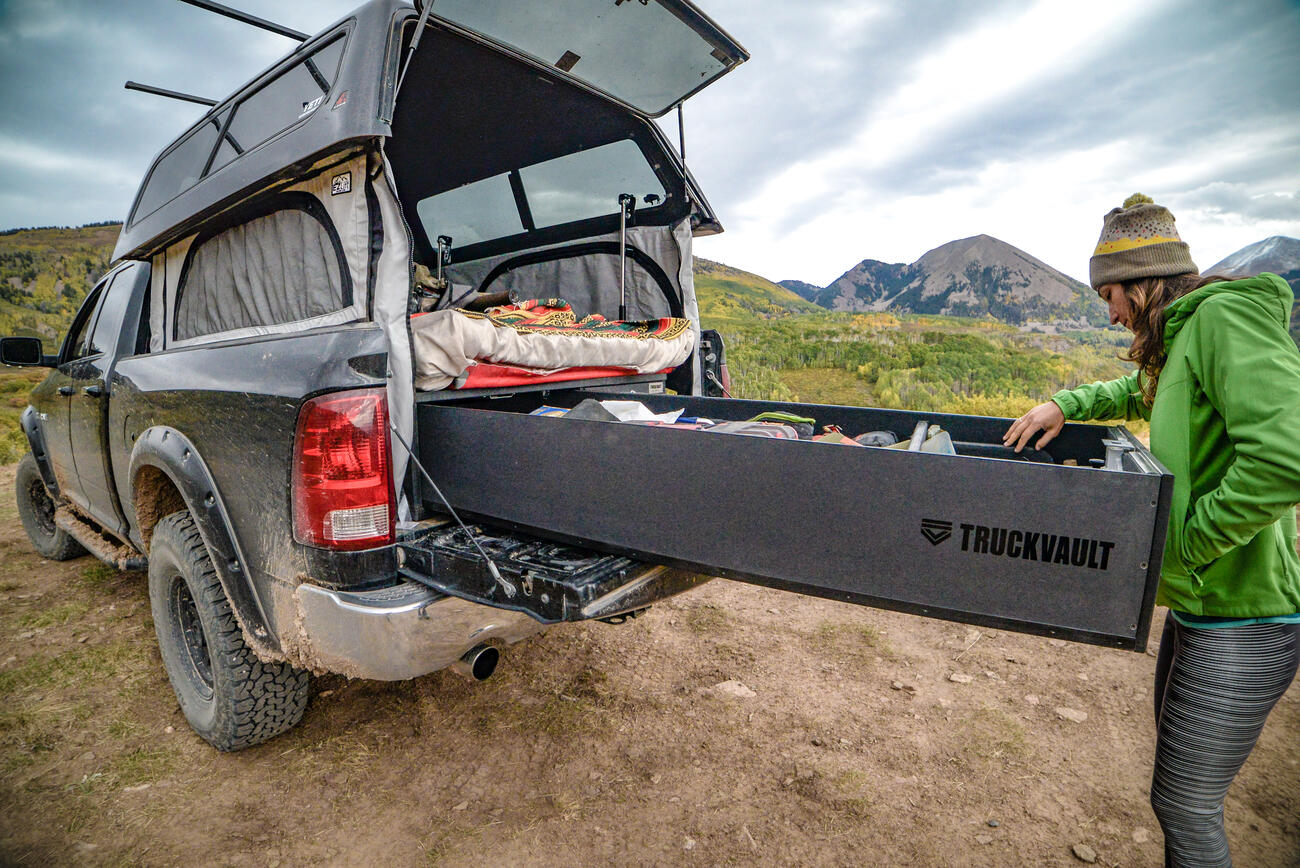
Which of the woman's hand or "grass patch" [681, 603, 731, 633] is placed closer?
the woman's hand

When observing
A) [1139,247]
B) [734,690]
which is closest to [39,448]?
[734,690]

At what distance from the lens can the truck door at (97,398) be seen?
10.2ft

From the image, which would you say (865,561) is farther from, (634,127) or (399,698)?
(634,127)

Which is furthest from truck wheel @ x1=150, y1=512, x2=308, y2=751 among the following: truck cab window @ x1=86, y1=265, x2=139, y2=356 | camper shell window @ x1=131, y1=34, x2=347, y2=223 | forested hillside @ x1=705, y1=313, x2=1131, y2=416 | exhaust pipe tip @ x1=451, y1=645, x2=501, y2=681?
forested hillside @ x1=705, y1=313, x2=1131, y2=416

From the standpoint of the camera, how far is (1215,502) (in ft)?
4.20

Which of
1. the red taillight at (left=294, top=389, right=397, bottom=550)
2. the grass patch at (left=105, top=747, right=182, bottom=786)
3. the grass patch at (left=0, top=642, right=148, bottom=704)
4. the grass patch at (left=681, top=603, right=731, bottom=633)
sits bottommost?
the grass patch at (left=0, top=642, right=148, bottom=704)

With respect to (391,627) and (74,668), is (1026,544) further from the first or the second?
(74,668)

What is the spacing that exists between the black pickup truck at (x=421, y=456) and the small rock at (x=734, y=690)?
1140 mm

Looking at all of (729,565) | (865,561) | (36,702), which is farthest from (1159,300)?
(36,702)

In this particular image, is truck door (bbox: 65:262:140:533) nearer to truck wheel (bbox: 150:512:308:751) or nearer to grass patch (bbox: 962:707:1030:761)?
truck wheel (bbox: 150:512:308:751)

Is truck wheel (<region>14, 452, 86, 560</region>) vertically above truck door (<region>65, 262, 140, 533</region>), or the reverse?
truck door (<region>65, 262, 140, 533</region>)

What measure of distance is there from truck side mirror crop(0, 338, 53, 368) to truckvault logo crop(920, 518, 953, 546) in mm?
4550

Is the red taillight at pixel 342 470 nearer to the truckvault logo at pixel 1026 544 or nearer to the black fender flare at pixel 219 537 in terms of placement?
the black fender flare at pixel 219 537

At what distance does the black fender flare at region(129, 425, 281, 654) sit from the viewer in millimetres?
2131
